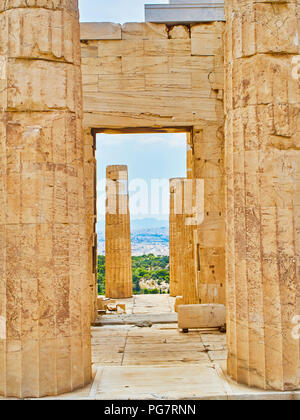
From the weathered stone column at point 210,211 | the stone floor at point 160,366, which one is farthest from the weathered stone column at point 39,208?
the weathered stone column at point 210,211

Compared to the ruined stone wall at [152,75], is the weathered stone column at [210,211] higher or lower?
lower

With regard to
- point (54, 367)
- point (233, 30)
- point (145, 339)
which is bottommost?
point (145, 339)

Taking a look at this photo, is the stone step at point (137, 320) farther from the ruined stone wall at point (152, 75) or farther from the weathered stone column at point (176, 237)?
the weathered stone column at point (176, 237)

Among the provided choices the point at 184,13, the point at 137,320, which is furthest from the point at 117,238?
the point at 184,13

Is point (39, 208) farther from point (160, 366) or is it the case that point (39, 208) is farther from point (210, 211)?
point (210, 211)

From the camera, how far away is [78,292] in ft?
20.6

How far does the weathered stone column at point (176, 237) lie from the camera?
20.8m

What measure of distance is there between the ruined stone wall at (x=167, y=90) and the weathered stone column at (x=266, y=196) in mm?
5146

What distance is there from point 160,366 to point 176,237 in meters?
15.3

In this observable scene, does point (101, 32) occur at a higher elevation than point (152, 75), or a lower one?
higher

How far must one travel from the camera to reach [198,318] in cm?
1030
